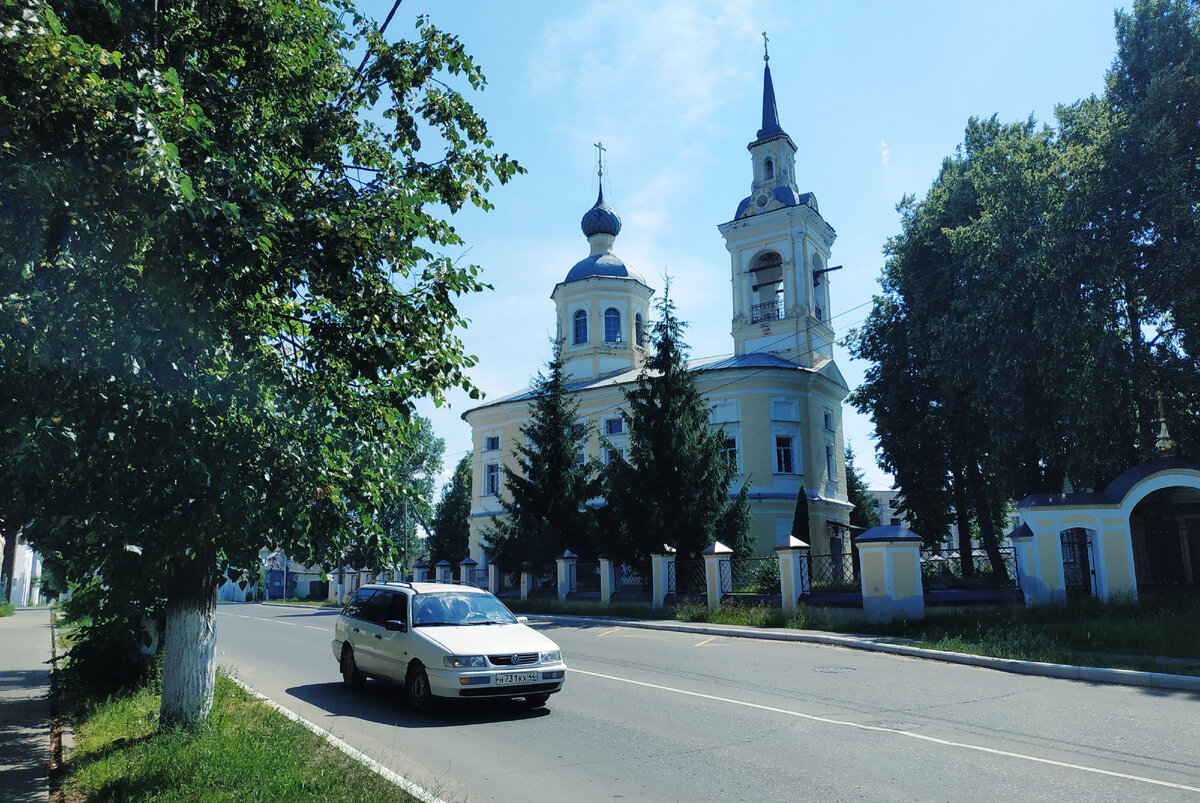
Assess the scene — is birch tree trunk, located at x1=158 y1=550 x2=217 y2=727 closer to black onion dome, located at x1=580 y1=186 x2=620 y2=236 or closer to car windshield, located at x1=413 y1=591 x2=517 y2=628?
car windshield, located at x1=413 y1=591 x2=517 y2=628

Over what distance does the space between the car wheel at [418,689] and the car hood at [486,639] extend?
0.40 m

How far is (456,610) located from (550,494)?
19860 millimetres

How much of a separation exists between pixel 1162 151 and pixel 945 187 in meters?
9.15

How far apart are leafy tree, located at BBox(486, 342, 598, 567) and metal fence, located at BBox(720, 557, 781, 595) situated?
741 cm

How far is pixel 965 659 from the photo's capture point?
13180 millimetres

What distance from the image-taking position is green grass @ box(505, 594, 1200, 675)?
12680 millimetres

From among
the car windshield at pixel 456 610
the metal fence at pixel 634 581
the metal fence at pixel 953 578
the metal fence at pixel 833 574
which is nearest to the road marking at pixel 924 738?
the car windshield at pixel 456 610

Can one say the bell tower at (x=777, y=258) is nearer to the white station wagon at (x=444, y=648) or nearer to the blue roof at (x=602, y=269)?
the blue roof at (x=602, y=269)

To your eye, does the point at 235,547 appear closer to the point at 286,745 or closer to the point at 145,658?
the point at 286,745

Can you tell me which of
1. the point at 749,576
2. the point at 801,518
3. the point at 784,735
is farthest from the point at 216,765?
the point at 801,518

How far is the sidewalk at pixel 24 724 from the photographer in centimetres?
644

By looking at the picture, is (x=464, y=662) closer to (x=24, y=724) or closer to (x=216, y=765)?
(x=216, y=765)

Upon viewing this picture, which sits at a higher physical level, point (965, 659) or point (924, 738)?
point (924, 738)

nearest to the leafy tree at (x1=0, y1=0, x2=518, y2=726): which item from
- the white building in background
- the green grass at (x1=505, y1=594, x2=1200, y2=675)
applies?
the green grass at (x1=505, y1=594, x2=1200, y2=675)
